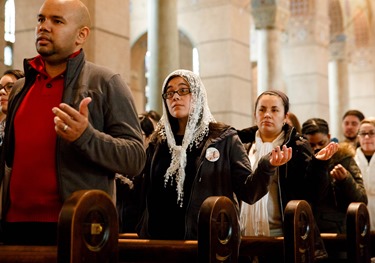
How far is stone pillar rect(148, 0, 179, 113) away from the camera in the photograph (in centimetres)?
→ 920

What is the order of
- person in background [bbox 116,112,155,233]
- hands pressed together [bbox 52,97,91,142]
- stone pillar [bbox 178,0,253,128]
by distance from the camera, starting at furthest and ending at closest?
stone pillar [bbox 178,0,253,128] < person in background [bbox 116,112,155,233] < hands pressed together [bbox 52,97,91,142]

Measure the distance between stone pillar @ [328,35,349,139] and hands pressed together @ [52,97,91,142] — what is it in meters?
15.6

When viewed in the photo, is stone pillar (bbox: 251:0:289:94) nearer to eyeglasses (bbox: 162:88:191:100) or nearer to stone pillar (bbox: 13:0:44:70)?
stone pillar (bbox: 13:0:44:70)

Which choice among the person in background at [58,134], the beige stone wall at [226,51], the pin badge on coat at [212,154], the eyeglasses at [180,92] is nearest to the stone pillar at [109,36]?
the beige stone wall at [226,51]

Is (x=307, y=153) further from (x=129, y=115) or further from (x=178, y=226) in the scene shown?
(x=129, y=115)

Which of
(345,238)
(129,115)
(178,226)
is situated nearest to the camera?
(129,115)

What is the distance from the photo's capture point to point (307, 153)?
15.0ft

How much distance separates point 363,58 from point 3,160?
17.7 m

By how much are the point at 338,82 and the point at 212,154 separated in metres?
14.8

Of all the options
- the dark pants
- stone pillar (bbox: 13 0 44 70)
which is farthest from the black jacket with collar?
stone pillar (bbox: 13 0 44 70)

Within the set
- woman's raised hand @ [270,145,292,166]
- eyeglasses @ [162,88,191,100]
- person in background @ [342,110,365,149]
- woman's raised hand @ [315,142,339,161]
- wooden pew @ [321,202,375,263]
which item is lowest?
wooden pew @ [321,202,375,263]

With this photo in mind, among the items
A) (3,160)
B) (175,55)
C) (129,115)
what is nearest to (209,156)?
(129,115)

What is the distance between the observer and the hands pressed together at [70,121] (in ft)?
8.18

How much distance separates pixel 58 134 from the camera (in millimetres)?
2619
